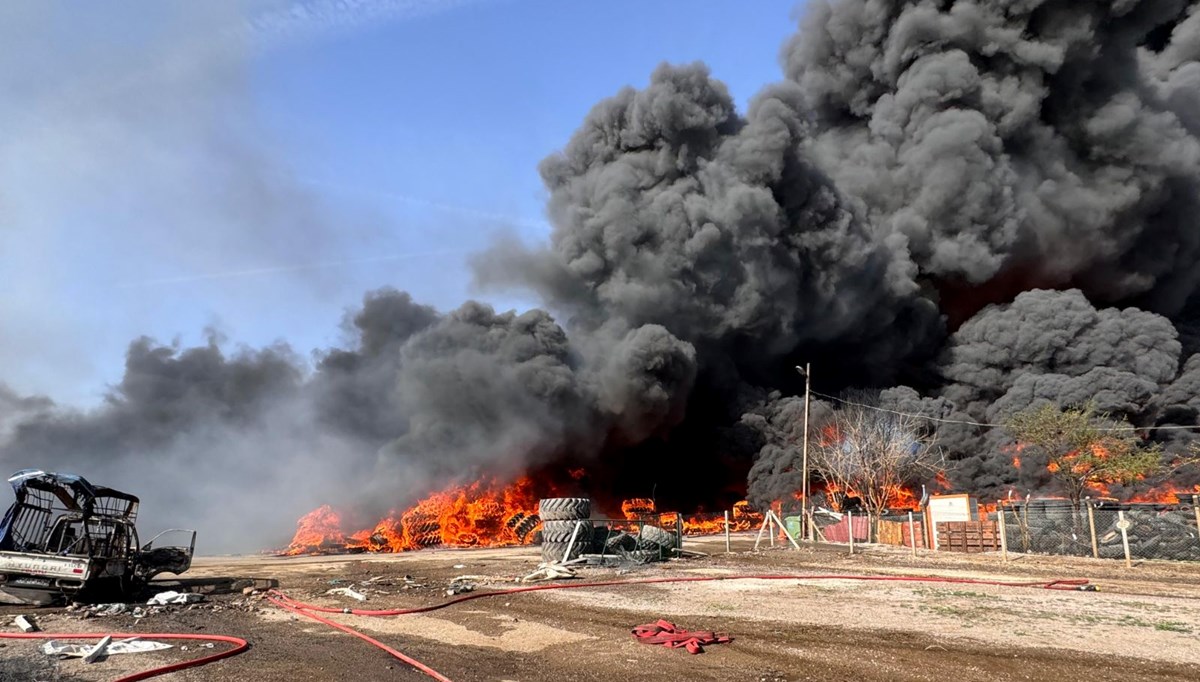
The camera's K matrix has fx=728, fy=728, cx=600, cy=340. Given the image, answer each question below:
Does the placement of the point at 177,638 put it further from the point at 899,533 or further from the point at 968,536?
the point at 899,533

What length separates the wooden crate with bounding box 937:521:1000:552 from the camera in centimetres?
2484

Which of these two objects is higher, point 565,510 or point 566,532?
point 565,510

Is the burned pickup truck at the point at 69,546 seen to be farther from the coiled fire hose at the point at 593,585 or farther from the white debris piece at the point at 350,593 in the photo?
the white debris piece at the point at 350,593

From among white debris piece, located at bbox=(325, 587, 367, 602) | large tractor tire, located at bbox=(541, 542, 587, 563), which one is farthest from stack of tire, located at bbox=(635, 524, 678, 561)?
white debris piece, located at bbox=(325, 587, 367, 602)

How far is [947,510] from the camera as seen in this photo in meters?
27.6

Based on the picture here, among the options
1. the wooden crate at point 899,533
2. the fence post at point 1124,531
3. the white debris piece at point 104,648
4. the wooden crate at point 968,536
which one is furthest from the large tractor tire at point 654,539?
the white debris piece at point 104,648

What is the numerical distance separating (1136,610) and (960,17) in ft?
180

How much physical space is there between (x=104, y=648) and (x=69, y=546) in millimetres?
7349

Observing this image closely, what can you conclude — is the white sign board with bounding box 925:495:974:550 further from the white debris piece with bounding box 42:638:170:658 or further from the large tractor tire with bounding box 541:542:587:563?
the white debris piece with bounding box 42:638:170:658

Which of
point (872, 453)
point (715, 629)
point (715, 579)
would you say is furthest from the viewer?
point (872, 453)

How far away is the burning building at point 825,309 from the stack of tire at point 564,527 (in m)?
23.2

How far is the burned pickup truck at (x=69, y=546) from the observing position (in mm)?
12422

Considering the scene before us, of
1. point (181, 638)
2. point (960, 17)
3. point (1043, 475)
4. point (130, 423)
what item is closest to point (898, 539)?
point (1043, 475)

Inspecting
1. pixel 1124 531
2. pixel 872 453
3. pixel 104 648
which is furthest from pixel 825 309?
pixel 104 648
